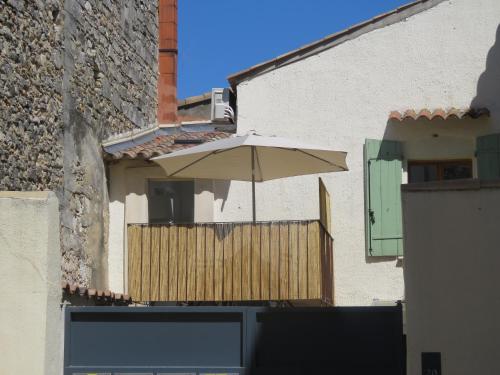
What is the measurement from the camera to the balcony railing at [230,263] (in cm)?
1253

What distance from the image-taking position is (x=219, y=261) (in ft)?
41.3

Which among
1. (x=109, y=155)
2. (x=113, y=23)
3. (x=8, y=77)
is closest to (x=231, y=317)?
(x=8, y=77)

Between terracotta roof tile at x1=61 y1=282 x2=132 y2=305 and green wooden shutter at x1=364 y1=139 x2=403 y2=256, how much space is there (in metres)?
3.86

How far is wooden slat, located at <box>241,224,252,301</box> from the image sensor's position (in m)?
12.5

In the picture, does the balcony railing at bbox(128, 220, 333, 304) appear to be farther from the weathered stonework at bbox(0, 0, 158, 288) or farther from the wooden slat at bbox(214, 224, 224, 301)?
the weathered stonework at bbox(0, 0, 158, 288)

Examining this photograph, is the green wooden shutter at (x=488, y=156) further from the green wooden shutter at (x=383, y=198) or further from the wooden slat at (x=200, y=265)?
the wooden slat at (x=200, y=265)

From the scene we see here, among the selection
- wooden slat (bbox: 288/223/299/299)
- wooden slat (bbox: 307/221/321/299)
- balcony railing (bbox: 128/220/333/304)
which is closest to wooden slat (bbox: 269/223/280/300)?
balcony railing (bbox: 128/220/333/304)

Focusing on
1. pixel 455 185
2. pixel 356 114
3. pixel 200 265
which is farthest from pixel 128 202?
pixel 455 185

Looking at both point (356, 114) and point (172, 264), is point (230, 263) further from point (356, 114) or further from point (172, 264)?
point (356, 114)

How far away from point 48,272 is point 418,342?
2.62 metres

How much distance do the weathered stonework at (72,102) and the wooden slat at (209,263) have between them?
72.8 inches

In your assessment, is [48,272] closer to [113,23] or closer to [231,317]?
[231,317]

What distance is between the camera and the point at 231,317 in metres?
7.39

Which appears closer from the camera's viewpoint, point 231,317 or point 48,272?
point 48,272
